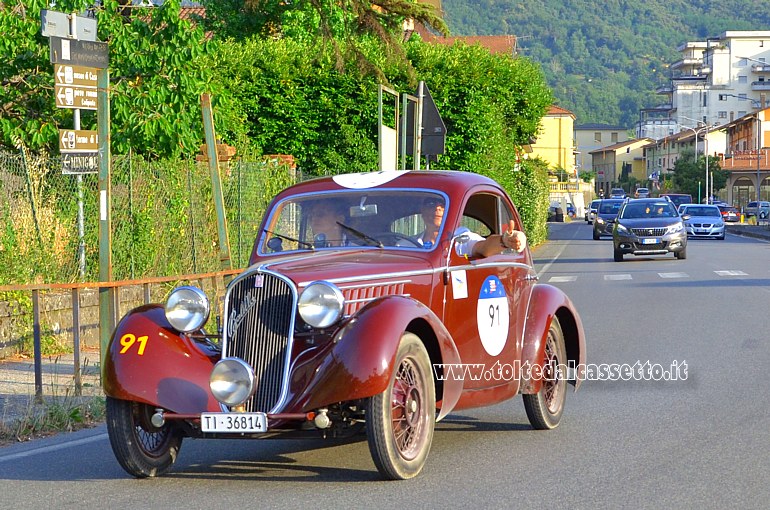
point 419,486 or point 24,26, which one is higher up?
point 24,26

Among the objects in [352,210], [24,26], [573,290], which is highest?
[24,26]

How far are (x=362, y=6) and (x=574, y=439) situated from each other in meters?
12.9

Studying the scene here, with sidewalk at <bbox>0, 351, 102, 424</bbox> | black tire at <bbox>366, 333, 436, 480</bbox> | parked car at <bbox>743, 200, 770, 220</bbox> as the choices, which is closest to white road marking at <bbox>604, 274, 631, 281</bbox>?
sidewalk at <bbox>0, 351, 102, 424</bbox>

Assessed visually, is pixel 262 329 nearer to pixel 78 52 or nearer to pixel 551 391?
pixel 551 391

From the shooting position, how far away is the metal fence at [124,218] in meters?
14.8

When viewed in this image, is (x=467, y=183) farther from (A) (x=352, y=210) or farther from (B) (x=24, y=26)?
(B) (x=24, y=26)

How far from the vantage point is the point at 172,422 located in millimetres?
7414

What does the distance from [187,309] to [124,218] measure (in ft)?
28.9

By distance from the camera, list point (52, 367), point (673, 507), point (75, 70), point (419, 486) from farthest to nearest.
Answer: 1. point (52, 367)
2. point (75, 70)
3. point (419, 486)
4. point (673, 507)

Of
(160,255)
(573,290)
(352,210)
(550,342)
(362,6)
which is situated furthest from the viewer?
(573,290)

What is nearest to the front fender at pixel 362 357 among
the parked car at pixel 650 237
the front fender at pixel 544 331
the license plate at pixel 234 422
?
the license plate at pixel 234 422

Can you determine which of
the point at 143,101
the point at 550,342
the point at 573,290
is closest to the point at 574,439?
the point at 550,342

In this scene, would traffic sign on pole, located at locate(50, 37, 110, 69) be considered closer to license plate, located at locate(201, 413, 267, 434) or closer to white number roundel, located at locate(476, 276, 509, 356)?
white number roundel, located at locate(476, 276, 509, 356)

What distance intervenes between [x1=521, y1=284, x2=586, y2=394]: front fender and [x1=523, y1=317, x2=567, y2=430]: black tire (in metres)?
0.12
